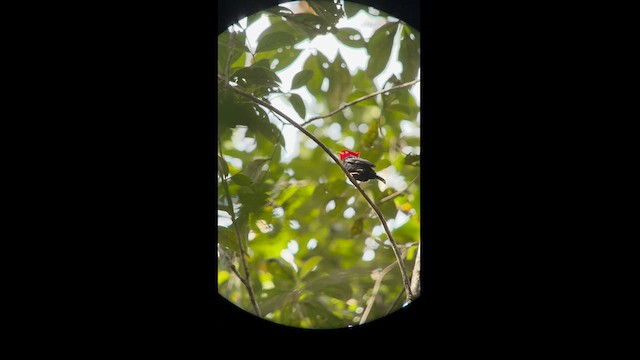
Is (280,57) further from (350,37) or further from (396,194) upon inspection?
(396,194)

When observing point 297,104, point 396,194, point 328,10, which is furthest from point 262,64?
point 396,194

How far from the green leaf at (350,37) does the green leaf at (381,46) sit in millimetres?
64

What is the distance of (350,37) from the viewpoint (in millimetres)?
1676

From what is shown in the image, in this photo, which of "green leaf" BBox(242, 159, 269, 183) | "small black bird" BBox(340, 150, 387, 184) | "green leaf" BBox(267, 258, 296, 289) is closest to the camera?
"green leaf" BBox(242, 159, 269, 183)

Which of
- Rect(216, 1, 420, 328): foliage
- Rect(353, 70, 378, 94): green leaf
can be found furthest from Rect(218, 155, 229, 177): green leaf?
Rect(353, 70, 378, 94): green leaf

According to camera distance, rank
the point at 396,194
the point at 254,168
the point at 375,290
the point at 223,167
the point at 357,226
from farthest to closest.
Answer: the point at 357,226, the point at 396,194, the point at 375,290, the point at 254,168, the point at 223,167

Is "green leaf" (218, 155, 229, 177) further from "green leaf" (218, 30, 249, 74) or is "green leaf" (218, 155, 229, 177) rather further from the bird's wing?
the bird's wing

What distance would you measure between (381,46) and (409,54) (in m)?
0.12

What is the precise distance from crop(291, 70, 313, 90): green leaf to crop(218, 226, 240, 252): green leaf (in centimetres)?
48

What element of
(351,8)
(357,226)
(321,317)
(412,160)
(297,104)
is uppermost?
(351,8)

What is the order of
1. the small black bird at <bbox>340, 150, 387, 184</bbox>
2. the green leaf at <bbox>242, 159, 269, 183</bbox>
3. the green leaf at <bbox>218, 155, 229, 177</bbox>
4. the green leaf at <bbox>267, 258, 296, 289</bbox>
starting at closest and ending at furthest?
the green leaf at <bbox>218, 155, 229, 177</bbox> → the green leaf at <bbox>242, 159, 269, 183</bbox> → the green leaf at <bbox>267, 258, 296, 289</bbox> → the small black bird at <bbox>340, 150, 387, 184</bbox>

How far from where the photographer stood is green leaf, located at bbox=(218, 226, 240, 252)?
1.58 m

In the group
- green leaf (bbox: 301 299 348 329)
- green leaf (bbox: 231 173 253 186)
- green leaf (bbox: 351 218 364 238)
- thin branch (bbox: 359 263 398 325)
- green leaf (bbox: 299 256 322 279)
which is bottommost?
green leaf (bbox: 301 299 348 329)
